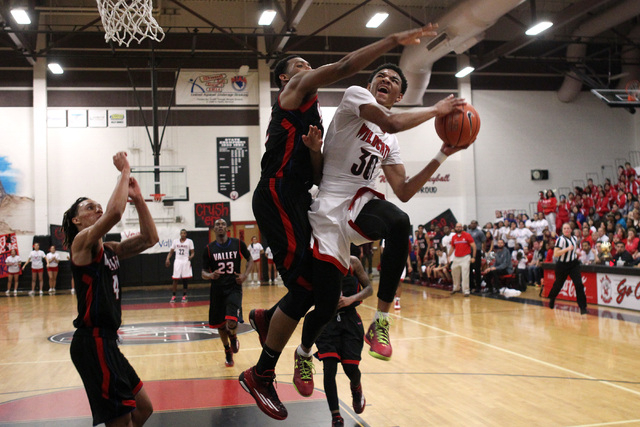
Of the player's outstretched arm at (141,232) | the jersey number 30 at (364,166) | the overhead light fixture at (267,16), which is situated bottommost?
the player's outstretched arm at (141,232)

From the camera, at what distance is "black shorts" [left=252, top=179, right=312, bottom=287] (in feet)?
11.4

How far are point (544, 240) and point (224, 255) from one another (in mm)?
10609

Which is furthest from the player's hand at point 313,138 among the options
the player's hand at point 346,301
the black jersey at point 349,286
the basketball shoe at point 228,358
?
the basketball shoe at point 228,358

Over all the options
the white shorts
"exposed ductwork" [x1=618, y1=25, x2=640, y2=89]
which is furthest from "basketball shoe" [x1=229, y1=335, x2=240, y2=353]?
"exposed ductwork" [x1=618, y1=25, x2=640, y2=89]

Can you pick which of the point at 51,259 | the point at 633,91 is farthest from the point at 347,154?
the point at 633,91

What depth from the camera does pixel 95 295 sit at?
12.8ft

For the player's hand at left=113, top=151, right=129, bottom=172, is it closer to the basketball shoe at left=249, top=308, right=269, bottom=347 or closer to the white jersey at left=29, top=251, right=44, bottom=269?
the basketball shoe at left=249, top=308, right=269, bottom=347

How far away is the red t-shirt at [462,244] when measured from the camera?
15.3 meters

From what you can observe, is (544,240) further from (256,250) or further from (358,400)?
(358,400)

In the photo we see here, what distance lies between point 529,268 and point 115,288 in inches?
570

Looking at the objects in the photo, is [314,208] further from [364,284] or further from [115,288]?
[364,284]

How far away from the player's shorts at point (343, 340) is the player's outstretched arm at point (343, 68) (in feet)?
8.12

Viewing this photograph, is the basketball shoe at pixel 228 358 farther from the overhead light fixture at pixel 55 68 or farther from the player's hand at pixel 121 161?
the overhead light fixture at pixel 55 68

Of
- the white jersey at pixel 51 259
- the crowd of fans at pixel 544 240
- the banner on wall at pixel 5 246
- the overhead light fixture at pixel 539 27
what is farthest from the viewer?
the white jersey at pixel 51 259
